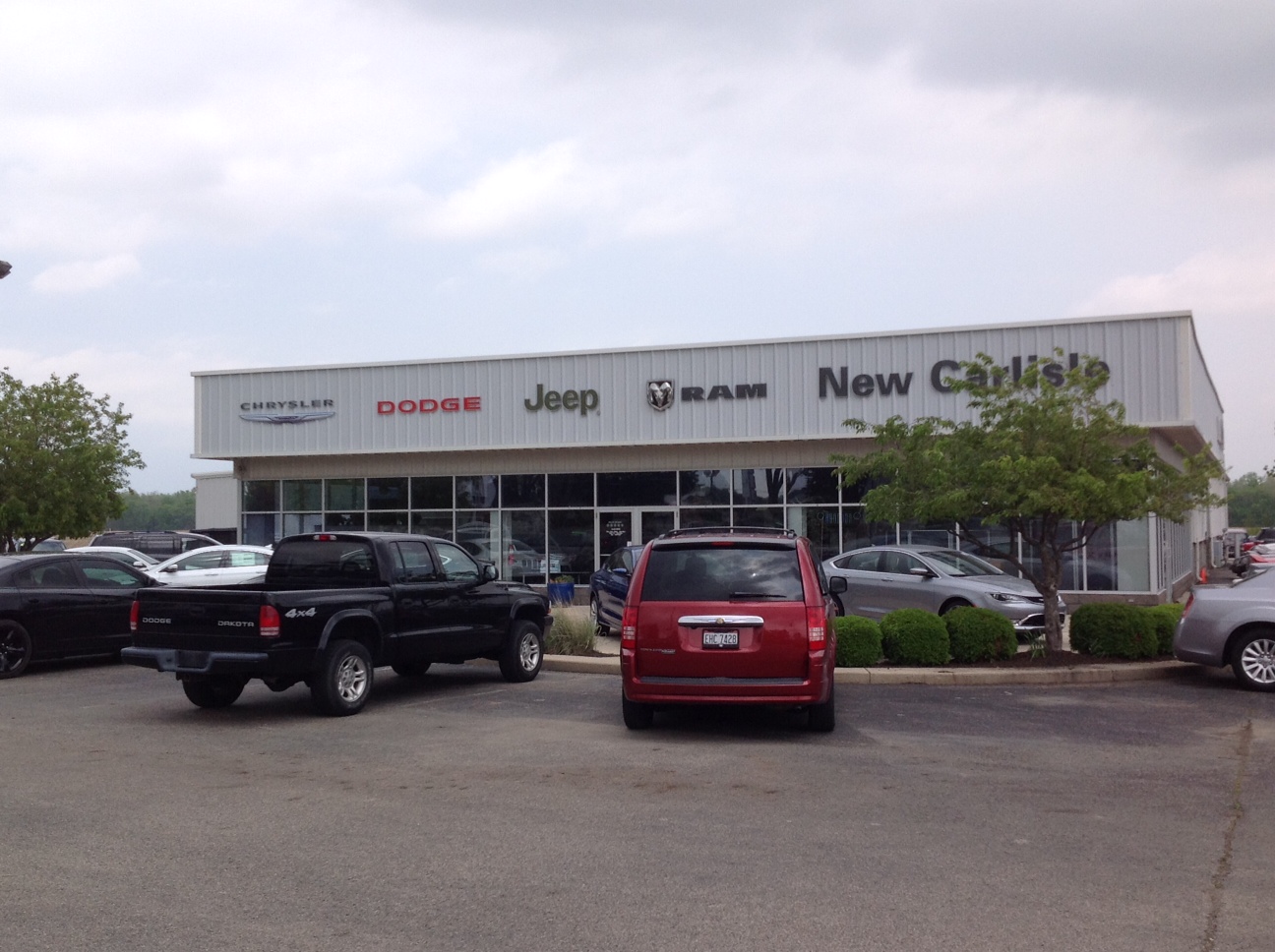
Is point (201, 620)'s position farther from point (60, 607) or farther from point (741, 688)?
point (60, 607)

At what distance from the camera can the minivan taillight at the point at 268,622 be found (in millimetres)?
11125

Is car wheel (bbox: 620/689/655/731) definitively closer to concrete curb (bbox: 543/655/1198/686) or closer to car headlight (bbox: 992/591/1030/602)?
A: concrete curb (bbox: 543/655/1198/686)

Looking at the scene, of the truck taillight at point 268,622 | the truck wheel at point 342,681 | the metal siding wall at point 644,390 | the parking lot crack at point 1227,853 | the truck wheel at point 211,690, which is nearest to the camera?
the parking lot crack at point 1227,853

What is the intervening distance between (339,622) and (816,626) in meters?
4.55

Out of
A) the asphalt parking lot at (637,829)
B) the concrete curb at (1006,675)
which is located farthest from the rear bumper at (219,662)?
the concrete curb at (1006,675)

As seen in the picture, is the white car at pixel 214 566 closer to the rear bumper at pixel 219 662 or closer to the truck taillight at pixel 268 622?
the rear bumper at pixel 219 662

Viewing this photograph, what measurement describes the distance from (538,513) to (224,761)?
69.2 feet

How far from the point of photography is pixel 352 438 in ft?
104

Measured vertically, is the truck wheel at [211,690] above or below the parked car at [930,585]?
below

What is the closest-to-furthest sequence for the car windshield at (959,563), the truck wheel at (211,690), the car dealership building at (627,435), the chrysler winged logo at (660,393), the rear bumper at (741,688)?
the rear bumper at (741,688) → the truck wheel at (211,690) → the car windshield at (959,563) → the car dealership building at (627,435) → the chrysler winged logo at (660,393)

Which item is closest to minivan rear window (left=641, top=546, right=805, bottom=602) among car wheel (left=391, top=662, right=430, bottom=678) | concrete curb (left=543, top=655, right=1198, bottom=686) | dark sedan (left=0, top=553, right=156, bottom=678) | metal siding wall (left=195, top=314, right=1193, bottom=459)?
concrete curb (left=543, top=655, right=1198, bottom=686)

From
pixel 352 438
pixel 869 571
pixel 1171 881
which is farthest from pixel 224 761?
pixel 352 438

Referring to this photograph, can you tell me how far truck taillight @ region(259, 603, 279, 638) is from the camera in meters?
11.1

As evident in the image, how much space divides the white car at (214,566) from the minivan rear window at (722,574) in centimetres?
1521
